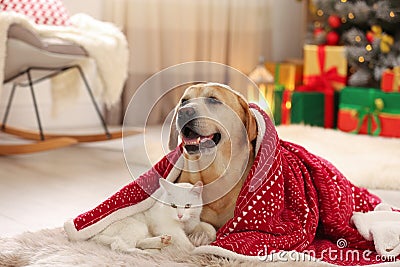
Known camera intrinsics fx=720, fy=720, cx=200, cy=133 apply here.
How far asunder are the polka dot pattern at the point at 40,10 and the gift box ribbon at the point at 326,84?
1.39 meters

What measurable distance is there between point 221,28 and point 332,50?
76cm

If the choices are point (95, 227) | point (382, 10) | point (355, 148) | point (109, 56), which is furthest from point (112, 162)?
point (382, 10)

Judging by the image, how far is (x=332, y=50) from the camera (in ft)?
12.8

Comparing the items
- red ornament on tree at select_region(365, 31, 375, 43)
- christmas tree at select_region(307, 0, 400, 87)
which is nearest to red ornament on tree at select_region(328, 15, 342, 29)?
christmas tree at select_region(307, 0, 400, 87)

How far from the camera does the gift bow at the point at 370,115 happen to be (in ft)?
11.7

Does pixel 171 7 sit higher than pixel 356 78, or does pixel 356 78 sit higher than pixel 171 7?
pixel 171 7

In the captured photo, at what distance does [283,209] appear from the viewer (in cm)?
176

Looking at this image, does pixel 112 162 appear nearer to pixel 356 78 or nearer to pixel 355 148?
pixel 355 148

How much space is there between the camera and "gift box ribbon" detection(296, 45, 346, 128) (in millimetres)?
3906

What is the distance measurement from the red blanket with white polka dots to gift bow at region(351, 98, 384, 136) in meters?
1.72

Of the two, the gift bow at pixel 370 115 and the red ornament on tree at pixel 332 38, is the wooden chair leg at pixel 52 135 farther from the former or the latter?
the red ornament on tree at pixel 332 38

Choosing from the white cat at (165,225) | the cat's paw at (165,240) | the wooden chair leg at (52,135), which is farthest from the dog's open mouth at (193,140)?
the wooden chair leg at (52,135)

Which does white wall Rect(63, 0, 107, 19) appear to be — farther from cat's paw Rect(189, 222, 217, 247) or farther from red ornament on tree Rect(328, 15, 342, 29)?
cat's paw Rect(189, 222, 217, 247)

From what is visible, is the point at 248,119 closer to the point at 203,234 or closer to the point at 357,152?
the point at 203,234
